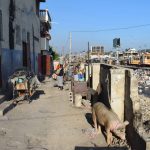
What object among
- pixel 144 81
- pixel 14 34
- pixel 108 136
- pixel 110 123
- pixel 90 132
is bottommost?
pixel 90 132

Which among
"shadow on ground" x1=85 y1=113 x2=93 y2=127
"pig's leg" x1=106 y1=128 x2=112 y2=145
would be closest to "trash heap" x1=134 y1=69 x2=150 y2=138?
"pig's leg" x1=106 y1=128 x2=112 y2=145

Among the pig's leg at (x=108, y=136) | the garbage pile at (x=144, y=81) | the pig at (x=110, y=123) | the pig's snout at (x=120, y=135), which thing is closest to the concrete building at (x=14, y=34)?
the garbage pile at (x=144, y=81)

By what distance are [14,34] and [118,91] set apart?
11463mm

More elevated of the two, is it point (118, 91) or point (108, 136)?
point (118, 91)

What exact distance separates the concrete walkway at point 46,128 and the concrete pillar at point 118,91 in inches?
40.1

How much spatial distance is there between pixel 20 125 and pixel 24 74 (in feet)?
19.4

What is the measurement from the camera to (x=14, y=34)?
72.6ft

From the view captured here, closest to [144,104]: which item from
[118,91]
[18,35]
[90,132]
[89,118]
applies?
[118,91]

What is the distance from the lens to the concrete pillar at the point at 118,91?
11.9 m

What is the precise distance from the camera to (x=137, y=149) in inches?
367

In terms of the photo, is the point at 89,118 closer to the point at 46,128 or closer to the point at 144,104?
the point at 144,104

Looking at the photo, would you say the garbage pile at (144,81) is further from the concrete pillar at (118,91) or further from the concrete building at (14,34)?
the concrete building at (14,34)

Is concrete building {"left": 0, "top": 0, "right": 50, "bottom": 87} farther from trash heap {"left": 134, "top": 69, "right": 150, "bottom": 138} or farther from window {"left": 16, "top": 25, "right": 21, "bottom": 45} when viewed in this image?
trash heap {"left": 134, "top": 69, "right": 150, "bottom": 138}

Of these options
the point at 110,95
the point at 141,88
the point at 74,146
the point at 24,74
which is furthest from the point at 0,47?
the point at 74,146
